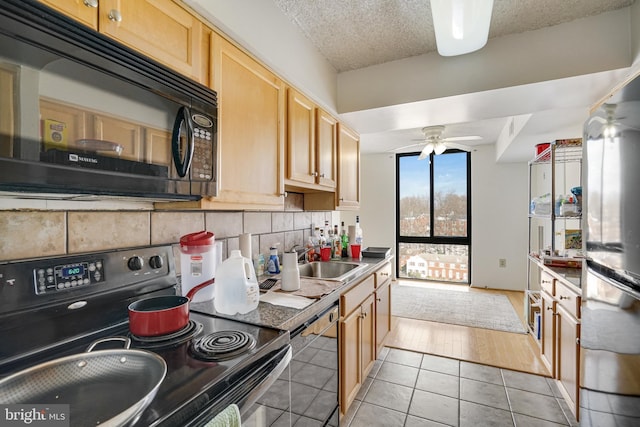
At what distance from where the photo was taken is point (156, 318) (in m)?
0.90

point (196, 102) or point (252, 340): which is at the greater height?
point (196, 102)

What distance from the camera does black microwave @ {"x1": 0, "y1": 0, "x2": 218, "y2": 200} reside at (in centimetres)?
62

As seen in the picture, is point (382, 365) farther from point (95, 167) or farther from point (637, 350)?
point (95, 167)

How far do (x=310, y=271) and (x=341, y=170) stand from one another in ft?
2.92

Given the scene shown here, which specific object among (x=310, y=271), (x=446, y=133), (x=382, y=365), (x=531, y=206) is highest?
(x=446, y=133)

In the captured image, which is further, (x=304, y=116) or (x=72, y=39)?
(x=304, y=116)

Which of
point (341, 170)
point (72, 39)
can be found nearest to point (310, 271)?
point (341, 170)

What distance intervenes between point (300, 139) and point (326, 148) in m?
0.40

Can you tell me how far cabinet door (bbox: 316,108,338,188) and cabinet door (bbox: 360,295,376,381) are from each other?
0.94 metres

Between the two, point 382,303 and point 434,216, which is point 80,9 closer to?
point 382,303

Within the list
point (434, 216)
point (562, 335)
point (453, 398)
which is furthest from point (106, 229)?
point (434, 216)

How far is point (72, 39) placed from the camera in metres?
0.71

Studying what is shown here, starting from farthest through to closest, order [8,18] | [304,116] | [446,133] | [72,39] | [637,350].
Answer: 1. [446,133]
2. [304,116]
3. [637,350]
4. [72,39]
5. [8,18]

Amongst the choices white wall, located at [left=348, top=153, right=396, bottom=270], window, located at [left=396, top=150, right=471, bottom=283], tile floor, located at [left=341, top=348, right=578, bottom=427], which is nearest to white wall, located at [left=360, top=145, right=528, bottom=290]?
window, located at [left=396, top=150, right=471, bottom=283]
